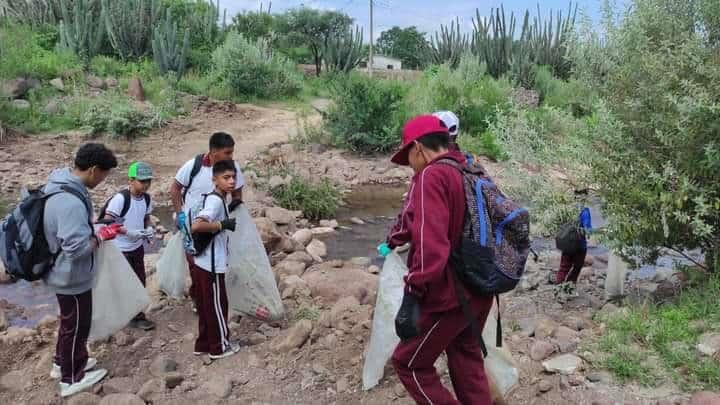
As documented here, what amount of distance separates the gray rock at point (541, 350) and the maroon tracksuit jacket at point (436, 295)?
1.02 m

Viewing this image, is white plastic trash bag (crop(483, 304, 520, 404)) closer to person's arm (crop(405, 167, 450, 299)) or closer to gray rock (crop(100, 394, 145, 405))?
person's arm (crop(405, 167, 450, 299))

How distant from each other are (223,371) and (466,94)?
12005 mm

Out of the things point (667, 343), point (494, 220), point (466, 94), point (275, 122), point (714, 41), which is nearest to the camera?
point (494, 220)

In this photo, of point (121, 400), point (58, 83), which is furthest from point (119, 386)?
point (58, 83)

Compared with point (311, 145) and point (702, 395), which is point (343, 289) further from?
point (311, 145)

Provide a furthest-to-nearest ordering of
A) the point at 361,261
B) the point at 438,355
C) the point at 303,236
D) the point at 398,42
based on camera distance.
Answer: the point at 398,42 < the point at 303,236 < the point at 361,261 < the point at 438,355

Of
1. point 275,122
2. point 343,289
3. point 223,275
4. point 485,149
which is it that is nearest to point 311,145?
point 275,122

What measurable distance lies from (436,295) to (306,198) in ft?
23.3

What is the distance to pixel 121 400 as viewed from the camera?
3.23 m

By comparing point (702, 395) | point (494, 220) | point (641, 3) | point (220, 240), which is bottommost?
point (702, 395)

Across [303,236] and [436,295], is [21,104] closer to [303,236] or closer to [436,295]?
[303,236]

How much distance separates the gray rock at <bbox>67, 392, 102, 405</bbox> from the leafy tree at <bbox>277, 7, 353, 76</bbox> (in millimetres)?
30647

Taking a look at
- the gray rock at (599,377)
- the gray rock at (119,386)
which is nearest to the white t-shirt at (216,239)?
the gray rock at (119,386)

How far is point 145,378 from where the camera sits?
3.65m
